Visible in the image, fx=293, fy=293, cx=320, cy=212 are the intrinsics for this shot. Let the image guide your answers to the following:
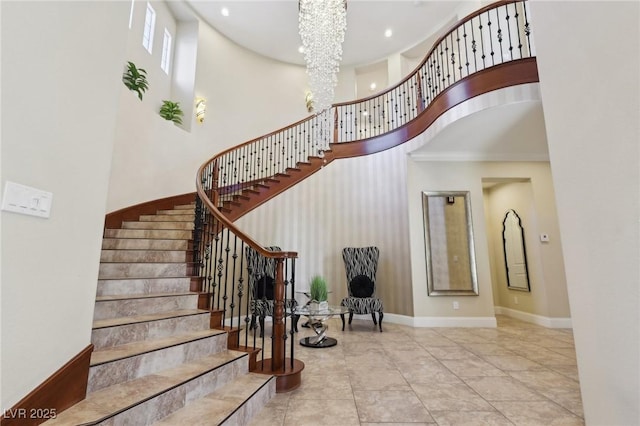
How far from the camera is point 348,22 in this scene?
6.86 m

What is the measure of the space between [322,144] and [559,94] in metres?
4.59

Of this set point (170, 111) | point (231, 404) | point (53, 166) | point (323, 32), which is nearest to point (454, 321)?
point (231, 404)

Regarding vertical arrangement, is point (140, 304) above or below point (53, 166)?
below

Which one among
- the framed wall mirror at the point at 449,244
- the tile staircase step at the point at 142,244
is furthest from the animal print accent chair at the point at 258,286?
the framed wall mirror at the point at 449,244

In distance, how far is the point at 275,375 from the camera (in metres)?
2.36

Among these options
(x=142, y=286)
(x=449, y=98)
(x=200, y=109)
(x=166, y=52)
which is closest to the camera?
(x=142, y=286)

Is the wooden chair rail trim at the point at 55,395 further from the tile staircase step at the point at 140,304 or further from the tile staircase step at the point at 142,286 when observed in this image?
the tile staircase step at the point at 142,286

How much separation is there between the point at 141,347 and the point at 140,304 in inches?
21.5

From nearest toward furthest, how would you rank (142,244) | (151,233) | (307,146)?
(142,244), (151,233), (307,146)

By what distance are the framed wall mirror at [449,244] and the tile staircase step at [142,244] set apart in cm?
375

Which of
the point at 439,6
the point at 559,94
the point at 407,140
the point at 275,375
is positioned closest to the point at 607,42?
the point at 559,94

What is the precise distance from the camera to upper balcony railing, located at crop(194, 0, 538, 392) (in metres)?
2.74

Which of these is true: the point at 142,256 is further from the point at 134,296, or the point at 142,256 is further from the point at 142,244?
the point at 134,296

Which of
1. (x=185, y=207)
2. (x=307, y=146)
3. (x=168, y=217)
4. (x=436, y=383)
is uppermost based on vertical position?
(x=307, y=146)
